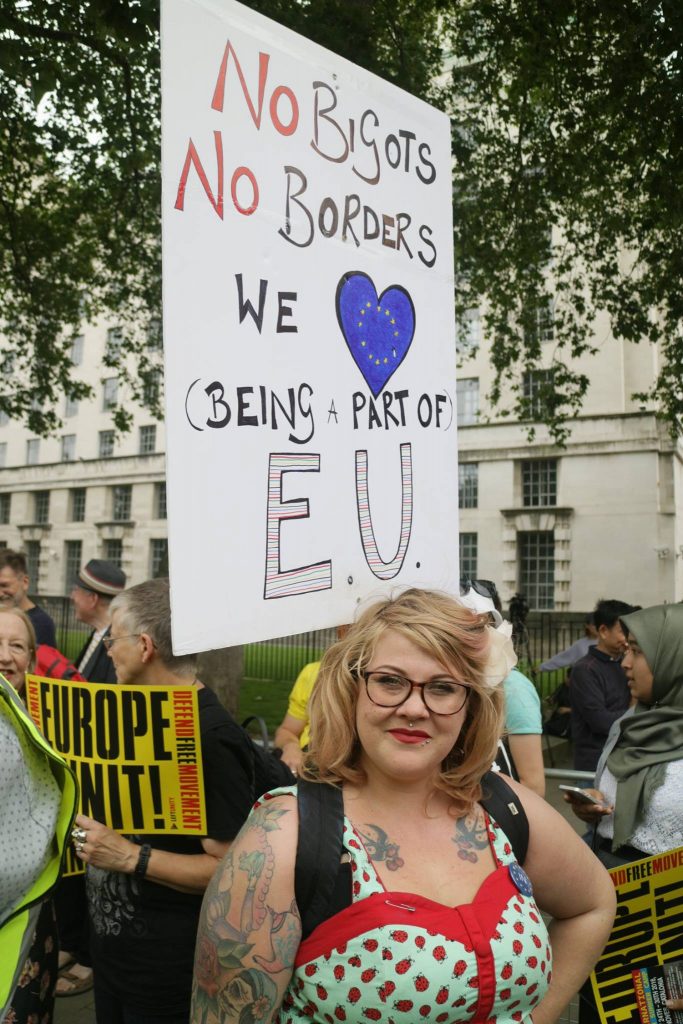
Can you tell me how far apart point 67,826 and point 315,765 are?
52 centimetres

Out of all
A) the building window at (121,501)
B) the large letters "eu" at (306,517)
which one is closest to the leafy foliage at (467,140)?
the large letters "eu" at (306,517)

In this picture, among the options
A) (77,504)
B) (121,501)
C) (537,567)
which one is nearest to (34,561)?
Answer: (77,504)

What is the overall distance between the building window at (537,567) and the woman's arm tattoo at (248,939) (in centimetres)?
3164

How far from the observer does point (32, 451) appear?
163ft

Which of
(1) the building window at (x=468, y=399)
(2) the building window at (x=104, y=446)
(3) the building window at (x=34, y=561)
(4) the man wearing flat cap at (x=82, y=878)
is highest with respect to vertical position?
(1) the building window at (x=468, y=399)

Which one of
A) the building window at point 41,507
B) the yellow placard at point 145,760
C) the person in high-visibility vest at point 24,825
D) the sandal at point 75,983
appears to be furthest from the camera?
the building window at point 41,507

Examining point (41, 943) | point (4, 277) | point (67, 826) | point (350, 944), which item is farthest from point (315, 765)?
point (4, 277)

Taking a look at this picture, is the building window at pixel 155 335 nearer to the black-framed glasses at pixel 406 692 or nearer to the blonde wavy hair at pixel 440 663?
the blonde wavy hair at pixel 440 663

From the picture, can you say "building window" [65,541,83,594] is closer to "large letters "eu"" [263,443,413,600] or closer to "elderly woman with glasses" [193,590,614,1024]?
"large letters "eu"" [263,443,413,600]

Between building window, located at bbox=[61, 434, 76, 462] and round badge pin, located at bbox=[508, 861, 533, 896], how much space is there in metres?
47.4

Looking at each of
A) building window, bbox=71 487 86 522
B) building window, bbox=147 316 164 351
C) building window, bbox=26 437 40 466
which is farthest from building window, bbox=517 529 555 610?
building window, bbox=26 437 40 466

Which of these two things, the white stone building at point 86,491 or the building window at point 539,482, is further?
the white stone building at point 86,491

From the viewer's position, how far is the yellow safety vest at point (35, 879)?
133 cm

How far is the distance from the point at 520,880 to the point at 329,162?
1692 millimetres
